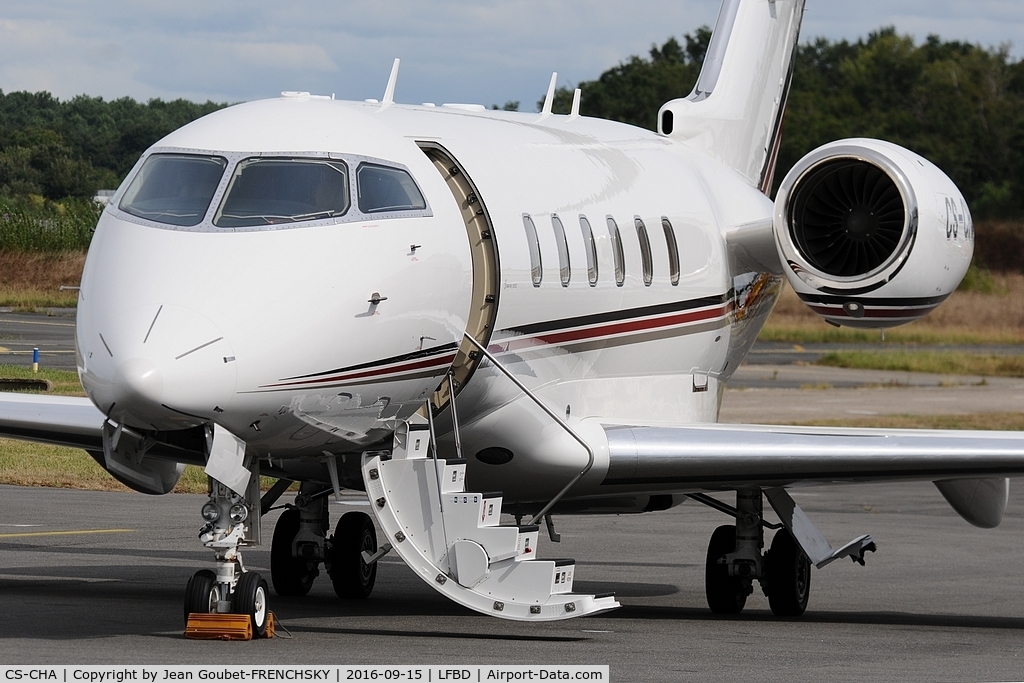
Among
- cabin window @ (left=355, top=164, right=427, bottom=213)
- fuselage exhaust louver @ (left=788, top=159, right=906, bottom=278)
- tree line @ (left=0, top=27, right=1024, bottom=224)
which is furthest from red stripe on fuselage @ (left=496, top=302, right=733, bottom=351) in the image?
tree line @ (left=0, top=27, right=1024, bottom=224)

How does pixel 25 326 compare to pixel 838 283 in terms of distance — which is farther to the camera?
pixel 25 326

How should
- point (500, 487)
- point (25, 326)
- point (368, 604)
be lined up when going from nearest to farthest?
point (500, 487) < point (368, 604) < point (25, 326)

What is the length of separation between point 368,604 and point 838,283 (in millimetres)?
4971

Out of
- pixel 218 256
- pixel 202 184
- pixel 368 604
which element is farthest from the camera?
pixel 368 604

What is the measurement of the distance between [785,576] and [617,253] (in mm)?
3282

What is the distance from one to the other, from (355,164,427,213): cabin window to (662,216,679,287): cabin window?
178 inches

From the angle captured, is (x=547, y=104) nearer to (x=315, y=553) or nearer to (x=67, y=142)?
(x=315, y=553)

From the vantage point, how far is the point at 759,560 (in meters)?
15.2

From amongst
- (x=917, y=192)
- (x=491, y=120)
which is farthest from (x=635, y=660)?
(x=917, y=192)

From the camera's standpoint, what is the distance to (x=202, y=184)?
10.7m

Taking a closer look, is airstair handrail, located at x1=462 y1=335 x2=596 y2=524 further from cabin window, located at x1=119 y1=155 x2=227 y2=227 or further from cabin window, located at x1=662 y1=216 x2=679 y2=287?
cabin window, located at x1=662 y1=216 x2=679 y2=287

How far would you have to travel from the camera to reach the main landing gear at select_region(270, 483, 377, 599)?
1523cm

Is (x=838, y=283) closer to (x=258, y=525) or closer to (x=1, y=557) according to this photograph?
(x=258, y=525)

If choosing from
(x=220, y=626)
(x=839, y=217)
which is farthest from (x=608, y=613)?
(x=220, y=626)
